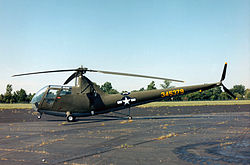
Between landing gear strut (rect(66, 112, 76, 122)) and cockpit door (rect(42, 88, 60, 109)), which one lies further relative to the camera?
landing gear strut (rect(66, 112, 76, 122))

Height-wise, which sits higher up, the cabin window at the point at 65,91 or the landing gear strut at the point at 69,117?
the cabin window at the point at 65,91

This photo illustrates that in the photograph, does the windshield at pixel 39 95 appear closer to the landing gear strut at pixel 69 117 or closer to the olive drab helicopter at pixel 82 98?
the olive drab helicopter at pixel 82 98

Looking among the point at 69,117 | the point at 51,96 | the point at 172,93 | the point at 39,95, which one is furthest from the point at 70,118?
the point at 172,93

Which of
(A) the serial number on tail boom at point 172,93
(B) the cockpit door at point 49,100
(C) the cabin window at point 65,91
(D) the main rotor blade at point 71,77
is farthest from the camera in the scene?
(A) the serial number on tail boom at point 172,93

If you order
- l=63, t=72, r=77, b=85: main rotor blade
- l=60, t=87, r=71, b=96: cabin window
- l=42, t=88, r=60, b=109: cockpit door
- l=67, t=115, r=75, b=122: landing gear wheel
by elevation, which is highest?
l=63, t=72, r=77, b=85: main rotor blade

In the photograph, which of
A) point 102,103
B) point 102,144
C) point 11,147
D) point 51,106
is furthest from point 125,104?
point 11,147

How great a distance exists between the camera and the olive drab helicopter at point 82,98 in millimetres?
18906

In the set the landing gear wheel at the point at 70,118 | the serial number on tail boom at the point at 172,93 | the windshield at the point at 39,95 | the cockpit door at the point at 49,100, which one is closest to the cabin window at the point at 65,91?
the cockpit door at the point at 49,100

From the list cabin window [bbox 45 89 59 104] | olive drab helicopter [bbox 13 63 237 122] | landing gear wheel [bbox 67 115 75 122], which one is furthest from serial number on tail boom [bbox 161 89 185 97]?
cabin window [bbox 45 89 59 104]

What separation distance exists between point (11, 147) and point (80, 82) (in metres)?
10.3

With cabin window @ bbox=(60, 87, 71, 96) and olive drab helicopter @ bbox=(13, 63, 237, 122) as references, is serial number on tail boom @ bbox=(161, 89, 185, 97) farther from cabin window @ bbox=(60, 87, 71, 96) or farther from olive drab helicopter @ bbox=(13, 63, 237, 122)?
cabin window @ bbox=(60, 87, 71, 96)

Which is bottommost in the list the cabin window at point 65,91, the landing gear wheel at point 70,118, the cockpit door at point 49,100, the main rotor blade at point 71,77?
the landing gear wheel at point 70,118

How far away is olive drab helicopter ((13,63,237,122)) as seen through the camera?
18906 millimetres

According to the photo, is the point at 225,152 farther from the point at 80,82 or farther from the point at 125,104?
the point at 80,82
